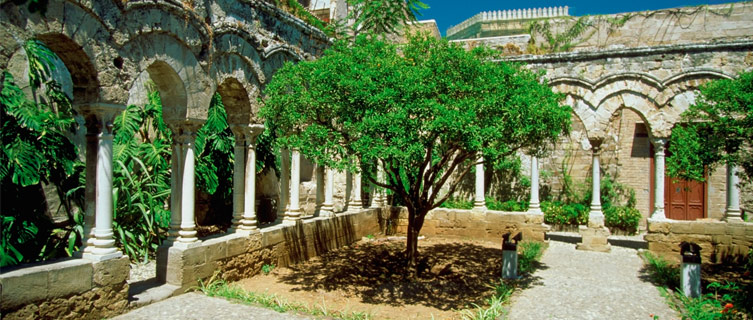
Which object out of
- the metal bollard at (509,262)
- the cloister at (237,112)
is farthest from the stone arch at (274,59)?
the metal bollard at (509,262)

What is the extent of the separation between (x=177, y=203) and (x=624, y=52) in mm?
9347

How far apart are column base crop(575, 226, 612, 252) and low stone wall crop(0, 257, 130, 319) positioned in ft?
28.4

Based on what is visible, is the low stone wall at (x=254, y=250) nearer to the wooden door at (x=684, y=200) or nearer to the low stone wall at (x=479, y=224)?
the low stone wall at (x=479, y=224)

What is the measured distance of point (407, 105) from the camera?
5910 mm

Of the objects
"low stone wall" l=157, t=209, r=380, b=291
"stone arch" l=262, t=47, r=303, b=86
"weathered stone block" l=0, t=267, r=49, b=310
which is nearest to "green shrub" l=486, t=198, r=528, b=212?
"low stone wall" l=157, t=209, r=380, b=291

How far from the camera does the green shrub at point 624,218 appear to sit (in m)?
12.3

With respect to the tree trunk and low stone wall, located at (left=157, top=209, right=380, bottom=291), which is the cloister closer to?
low stone wall, located at (left=157, top=209, right=380, bottom=291)

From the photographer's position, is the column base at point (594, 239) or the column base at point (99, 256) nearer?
the column base at point (99, 256)

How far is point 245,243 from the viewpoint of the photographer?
7566mm

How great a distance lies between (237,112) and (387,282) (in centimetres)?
336

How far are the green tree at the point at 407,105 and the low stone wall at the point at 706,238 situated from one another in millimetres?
4708

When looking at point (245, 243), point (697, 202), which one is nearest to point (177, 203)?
point (245, 243)

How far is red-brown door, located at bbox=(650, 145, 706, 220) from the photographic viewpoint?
13055 mm

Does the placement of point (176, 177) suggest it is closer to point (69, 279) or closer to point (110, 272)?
point (110, 272)
